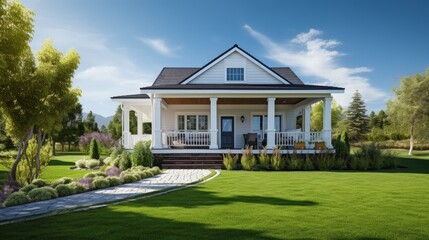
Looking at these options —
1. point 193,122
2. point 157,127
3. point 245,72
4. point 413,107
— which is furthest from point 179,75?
point 413,107

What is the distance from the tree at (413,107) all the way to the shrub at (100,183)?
2873 centimetres

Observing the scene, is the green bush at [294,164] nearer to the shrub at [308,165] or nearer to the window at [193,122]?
the shrub at [308,165]

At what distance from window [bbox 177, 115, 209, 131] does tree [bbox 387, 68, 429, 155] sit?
20.7 m

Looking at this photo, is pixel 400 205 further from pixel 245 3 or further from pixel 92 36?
pixel 245 3

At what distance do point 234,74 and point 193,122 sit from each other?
437cm

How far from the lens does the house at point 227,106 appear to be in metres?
15.2

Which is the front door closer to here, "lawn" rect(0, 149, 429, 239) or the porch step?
the porch step

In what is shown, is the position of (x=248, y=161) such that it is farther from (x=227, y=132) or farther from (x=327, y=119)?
(x=227, y=132)

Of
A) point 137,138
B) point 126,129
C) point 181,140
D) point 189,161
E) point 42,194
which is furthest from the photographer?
point 181,140

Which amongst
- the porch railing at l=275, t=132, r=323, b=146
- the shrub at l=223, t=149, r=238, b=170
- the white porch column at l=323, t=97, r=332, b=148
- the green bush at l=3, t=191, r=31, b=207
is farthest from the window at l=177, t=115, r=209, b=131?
the green bush at l=3, t=191, r=31, b=207

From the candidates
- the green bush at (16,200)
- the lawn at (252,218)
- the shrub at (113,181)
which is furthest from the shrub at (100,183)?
the lawn at (252,218)

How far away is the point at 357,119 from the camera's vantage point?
4819 cm

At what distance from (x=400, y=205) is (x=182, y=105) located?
15.0 meters

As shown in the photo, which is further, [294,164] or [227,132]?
[227,132]
